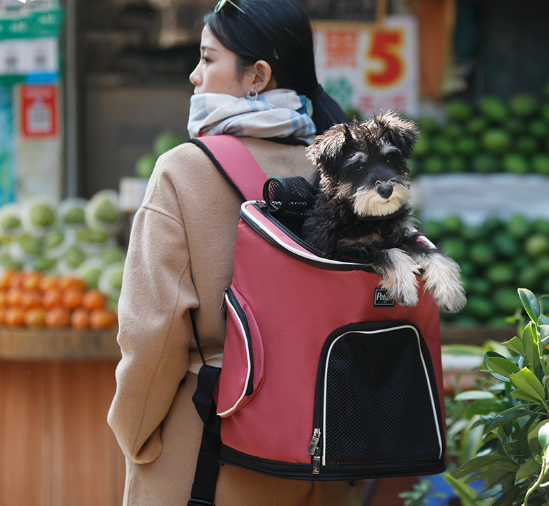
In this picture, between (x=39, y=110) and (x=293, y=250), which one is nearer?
(x=293, y=250)

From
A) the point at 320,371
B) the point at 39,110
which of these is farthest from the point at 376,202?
the point at 39,110

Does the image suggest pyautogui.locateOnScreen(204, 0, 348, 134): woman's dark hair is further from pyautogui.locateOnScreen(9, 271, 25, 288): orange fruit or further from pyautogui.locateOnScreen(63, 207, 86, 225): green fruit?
pyautogui.locateOnScreen(63, 207, 86, 225): green fruit

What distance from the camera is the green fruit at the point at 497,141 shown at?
4602mm

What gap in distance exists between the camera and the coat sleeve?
4.93 ft

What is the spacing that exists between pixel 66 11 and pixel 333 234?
478 cm

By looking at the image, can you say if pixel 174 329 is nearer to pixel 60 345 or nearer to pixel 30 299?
pixel 60 345

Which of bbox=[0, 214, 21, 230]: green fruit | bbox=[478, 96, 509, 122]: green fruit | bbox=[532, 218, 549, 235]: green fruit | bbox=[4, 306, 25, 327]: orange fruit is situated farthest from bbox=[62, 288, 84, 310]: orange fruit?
bbox=[478, 96, 509, 122]: green fruit

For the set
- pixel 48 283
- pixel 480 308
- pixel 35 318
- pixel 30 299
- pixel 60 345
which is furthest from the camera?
pixel 480 308

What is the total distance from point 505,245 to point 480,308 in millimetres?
487

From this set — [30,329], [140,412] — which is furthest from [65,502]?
[140,412]

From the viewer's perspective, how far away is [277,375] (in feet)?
4.50

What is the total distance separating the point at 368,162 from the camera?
142 cm

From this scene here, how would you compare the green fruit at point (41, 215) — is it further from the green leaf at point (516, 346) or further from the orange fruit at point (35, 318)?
the green leaf at point (516, 346)

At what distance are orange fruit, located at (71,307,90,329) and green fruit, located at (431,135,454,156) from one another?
2.70 meters
